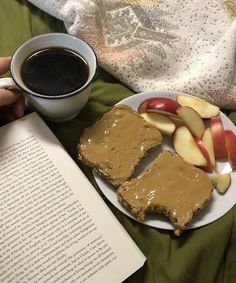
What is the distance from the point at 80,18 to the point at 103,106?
0.62 feet

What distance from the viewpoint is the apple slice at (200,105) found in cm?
75

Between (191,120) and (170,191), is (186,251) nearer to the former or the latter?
(170,191)

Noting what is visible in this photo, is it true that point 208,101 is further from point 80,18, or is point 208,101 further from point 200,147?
point 80,18

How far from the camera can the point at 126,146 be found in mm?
694

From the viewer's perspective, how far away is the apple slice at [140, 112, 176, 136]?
728 mm

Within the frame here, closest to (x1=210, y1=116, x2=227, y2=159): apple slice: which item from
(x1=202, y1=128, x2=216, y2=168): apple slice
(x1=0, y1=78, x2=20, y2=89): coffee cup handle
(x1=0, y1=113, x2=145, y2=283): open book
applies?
(x1=202, y1=128, x2=216, y2=168): apple slice

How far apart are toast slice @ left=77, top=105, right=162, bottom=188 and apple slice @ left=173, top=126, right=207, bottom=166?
0.11 feet

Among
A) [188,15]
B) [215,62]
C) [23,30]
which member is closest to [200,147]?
[215,62]

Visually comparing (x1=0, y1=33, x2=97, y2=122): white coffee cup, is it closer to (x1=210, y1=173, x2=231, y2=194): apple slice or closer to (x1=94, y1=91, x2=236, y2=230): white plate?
(x1=94, y1=91, x2=236, y2=230): white plate

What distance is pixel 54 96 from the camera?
658mm

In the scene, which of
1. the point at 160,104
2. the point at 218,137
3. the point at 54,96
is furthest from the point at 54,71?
the point at 218,137

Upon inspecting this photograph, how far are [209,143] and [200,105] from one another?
0.07m

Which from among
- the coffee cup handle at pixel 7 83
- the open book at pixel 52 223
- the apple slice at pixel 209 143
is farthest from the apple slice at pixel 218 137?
the coffee cup handle at pixel 7 83

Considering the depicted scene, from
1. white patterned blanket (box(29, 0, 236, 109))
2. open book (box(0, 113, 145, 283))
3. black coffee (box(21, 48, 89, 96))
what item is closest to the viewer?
open book (box(0, 113, 145, 283))
